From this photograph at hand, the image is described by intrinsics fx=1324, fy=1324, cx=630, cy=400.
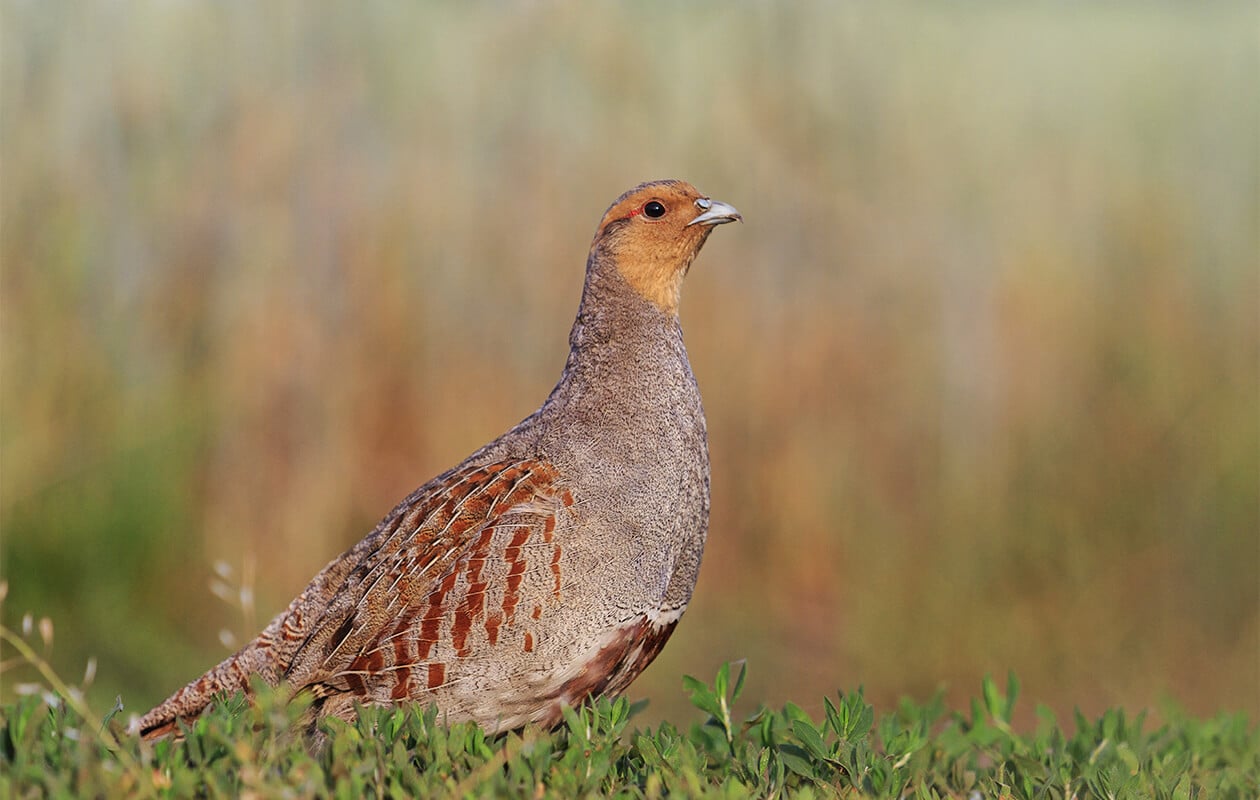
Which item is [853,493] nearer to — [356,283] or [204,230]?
[356,283]

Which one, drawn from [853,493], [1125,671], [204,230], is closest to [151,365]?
[204,230]

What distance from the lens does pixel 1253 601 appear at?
6980mm

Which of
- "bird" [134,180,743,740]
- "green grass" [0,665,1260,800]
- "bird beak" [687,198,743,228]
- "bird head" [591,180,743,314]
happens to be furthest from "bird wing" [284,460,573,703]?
"bird beak" [687,198,743,228]

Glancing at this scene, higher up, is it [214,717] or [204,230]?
[204,230]

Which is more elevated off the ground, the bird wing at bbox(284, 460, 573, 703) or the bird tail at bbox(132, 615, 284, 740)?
the bird wing at bbox(284, 460, 573, 703)

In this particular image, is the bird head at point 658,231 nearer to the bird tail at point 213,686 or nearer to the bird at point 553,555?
the bird at point 553,555

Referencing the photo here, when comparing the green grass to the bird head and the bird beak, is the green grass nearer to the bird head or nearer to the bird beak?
the bird head

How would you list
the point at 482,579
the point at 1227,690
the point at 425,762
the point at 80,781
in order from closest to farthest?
the point at 80,781
the point at 425,762
the point at 482,579
the point at 1227,690

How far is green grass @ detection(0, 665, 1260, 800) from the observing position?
293cm

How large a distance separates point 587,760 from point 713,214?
174cm

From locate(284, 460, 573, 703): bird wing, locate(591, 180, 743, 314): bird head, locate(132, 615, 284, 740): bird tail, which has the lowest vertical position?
locate(132, 615, 284, 740): bird tail

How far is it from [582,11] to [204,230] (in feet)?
7.87

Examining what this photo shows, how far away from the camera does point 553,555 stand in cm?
359

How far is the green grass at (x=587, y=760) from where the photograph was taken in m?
2.93
